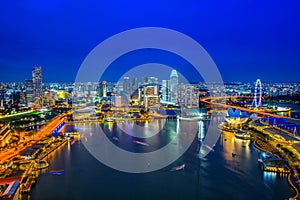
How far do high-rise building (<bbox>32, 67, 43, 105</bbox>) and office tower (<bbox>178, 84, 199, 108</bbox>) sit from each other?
685 cm

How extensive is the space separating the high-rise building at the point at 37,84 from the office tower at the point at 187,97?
22.5 ft

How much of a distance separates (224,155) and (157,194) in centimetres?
175

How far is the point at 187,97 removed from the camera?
12078 millimetres

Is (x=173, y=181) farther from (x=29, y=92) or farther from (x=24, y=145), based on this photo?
(x=29, y=92)

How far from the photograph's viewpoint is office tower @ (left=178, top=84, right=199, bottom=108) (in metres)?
11.6

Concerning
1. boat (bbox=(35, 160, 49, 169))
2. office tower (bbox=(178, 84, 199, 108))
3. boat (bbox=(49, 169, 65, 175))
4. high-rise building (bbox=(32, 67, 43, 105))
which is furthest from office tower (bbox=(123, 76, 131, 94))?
boat (bbox=(49, 169, 65, 175))

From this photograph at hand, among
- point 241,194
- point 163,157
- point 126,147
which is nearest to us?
point 241,194

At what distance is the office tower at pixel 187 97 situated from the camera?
11.6 metres

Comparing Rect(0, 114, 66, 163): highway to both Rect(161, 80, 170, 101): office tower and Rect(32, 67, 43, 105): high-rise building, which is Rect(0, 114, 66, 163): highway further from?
Rect(161, 80, 170, 101): office tower

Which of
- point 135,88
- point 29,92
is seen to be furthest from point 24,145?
point 135,88

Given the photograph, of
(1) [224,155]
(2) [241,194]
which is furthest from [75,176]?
(1) [224,155]

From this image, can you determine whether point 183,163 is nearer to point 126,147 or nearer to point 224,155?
point 224,155

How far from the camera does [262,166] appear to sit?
3658mm

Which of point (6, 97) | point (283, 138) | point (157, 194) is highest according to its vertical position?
point (6, 97)
